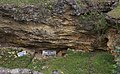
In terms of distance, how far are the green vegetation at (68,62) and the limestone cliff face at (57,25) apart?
1.65 ft

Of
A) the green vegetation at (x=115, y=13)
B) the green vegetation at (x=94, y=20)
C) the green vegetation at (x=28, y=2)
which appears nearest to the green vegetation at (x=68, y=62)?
the green vegetation at (x=94, y=20)

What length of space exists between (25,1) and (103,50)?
406 centimetres

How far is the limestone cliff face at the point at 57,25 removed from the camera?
35.1ft

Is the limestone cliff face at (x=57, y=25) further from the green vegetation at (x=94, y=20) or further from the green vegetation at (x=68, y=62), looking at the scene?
the green vegetation at (x=68, y=62)

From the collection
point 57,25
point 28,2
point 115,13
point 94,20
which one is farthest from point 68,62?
point 28,2

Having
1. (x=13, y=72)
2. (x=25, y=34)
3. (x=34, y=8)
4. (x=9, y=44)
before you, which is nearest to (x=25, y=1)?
(x=34, y=8)

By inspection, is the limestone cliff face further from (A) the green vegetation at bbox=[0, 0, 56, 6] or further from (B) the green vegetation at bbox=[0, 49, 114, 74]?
(B) the green vegetation at bbox=[0, 49, 114, 74]

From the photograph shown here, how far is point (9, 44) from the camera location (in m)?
11.9

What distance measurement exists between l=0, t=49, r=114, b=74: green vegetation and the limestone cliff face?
50cm

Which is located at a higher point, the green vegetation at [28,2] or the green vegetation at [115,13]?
the green vegetation at [28,2]

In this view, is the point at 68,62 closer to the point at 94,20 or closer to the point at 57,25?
the point at 57,25

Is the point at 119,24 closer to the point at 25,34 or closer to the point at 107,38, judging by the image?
the point at 107,38

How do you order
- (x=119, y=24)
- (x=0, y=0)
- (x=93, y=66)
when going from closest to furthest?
(x=119, y=24), (x=93, y=66), (x=0, y=0)

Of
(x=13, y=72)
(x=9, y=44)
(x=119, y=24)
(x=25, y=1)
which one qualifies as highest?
(x=25, y=1)
